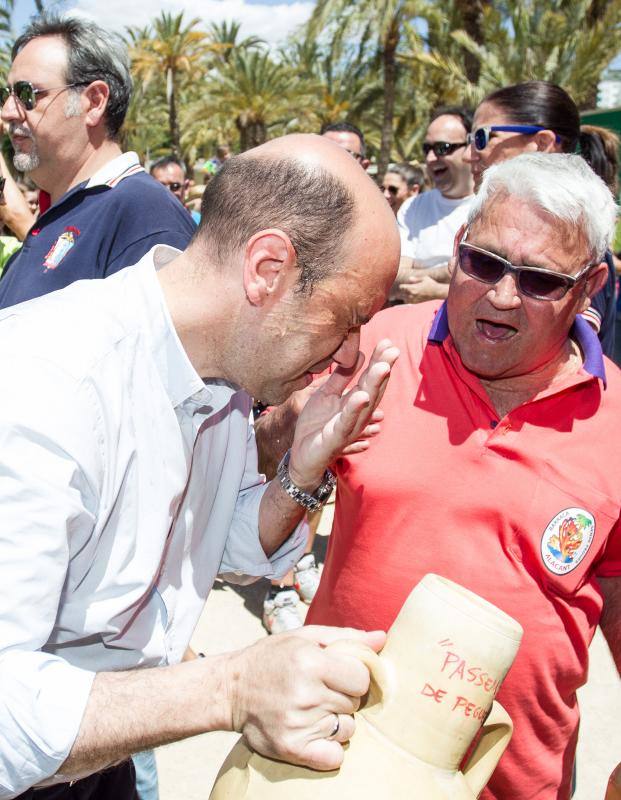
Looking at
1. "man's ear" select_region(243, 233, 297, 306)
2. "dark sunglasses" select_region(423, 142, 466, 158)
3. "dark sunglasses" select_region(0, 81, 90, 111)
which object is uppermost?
"dark sunglasses" select_region(0, 81, 90, 111)

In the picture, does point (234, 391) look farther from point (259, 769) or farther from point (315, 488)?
point (259, 769)

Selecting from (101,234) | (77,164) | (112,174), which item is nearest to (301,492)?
(101,234)

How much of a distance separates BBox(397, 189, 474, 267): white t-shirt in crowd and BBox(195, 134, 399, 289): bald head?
298cm

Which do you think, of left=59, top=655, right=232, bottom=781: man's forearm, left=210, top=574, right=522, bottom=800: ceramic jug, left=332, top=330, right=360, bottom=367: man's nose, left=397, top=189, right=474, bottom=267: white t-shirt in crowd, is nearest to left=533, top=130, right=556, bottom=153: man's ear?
left=397, top=189, right=474, bottom=267: white t-shirt in crowd

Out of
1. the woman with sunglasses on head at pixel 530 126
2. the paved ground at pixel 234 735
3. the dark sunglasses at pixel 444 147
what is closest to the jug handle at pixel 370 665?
the paved ground at pixel 234 735

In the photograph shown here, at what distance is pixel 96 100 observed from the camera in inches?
122

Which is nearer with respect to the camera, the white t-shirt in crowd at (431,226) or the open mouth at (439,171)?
the white t-shirt in crowd at (431,226)

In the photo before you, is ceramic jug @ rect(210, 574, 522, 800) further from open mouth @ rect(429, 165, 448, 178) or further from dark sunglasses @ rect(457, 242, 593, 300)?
open mouth @ rect(429, 165, 448, 178)

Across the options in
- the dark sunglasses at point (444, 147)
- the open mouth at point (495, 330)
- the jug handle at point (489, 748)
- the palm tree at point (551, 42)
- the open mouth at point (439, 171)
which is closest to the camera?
the jug handle at point (489, 748)

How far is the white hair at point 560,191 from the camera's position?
71.0 inches

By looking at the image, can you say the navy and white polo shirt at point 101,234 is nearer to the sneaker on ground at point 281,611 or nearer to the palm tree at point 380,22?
the sneaker on ground at point 281,611

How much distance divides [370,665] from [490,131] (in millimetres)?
2788

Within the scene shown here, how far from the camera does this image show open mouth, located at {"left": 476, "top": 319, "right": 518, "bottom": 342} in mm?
1895

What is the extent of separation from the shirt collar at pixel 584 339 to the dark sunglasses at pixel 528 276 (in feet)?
0.59
